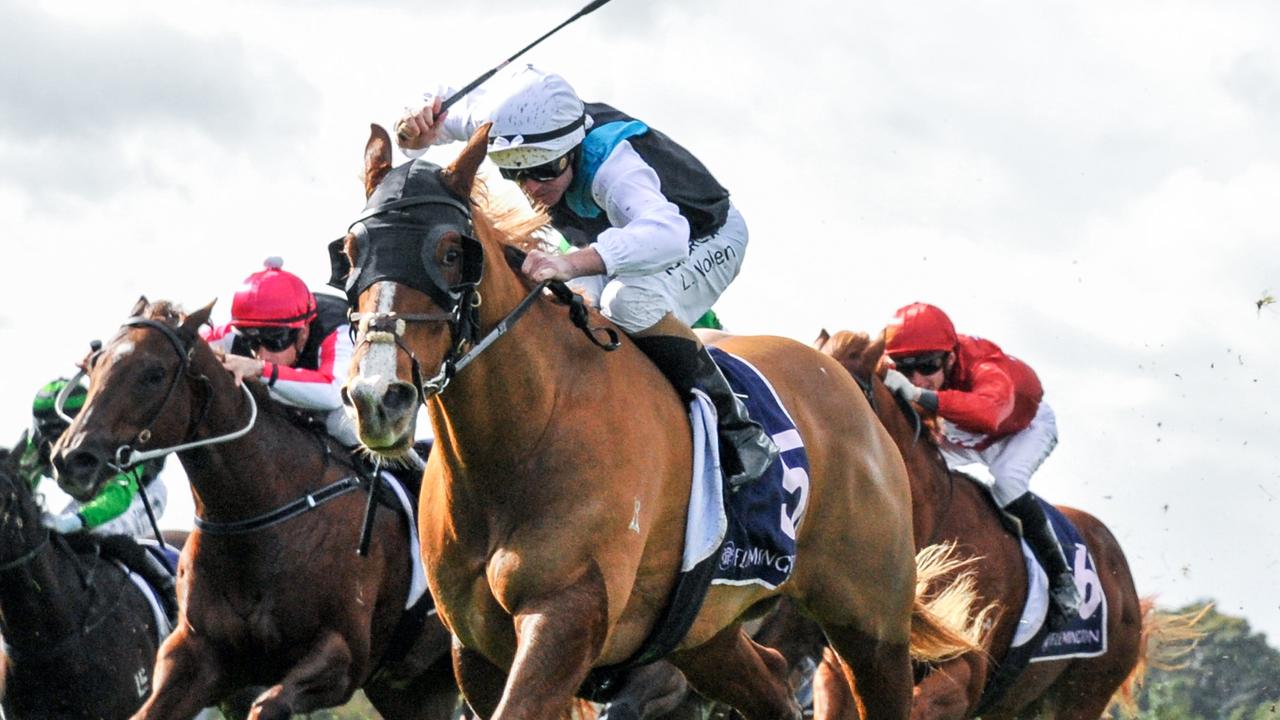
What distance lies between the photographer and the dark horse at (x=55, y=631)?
29.3ft

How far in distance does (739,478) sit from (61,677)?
399cm

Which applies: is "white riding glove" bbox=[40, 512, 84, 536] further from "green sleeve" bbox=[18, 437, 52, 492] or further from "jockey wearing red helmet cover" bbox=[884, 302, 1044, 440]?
"jockey wearing red helmet cover" bbox=[884, 302, 1044, 440]

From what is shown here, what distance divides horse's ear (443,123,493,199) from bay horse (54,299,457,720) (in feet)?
8.16

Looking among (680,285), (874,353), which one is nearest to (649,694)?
(874,353)

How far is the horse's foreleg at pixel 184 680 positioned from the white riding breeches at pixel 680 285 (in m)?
2.32

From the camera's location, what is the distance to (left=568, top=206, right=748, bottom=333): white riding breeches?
6.30 meters

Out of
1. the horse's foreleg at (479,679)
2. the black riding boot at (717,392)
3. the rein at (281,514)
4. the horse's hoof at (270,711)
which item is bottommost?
the horse's hoof at (270,711)

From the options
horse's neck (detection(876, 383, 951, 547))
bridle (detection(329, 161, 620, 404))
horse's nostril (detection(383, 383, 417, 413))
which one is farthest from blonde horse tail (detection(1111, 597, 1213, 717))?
horse's nostril (detection(383, 383, 417, 413))

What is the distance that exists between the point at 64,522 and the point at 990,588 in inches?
164

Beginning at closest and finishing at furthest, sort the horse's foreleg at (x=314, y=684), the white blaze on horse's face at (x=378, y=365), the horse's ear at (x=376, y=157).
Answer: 1. the white blaze on horse's face at (x=378, y=365)
2. the horse's ear at (x=376, y=157)
3. the horse's foreleg at (x=314, y=684)

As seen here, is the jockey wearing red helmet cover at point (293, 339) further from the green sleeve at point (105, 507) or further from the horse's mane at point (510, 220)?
the horse's mane at point (510, 220)

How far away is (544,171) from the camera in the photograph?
6.33 metres

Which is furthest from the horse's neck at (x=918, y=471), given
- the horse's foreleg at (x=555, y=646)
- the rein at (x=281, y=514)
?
the horse's foreleg at (x=555, y=646)

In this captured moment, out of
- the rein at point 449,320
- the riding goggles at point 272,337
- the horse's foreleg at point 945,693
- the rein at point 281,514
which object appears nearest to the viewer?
the rein at point 449,320
